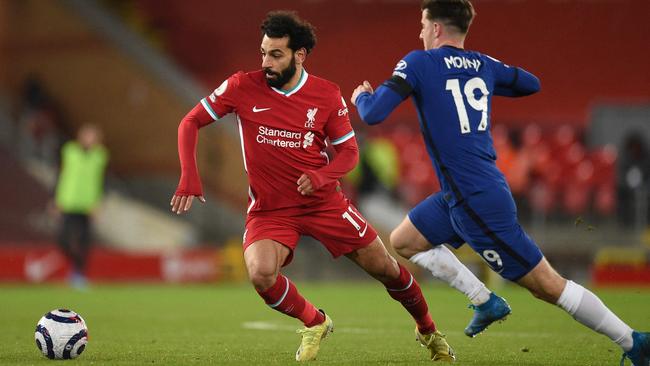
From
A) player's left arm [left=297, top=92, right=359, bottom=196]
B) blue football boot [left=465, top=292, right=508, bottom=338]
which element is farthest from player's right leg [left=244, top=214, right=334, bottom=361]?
blue football boot [left=465, top=292, right=508, bottom=338]

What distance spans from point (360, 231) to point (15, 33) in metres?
15.8

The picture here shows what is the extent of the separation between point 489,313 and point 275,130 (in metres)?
1.74

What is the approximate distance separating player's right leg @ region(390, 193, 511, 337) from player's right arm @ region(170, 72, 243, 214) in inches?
51.5

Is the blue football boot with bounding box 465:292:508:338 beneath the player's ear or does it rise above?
beneath

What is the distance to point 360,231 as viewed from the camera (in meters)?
7.61

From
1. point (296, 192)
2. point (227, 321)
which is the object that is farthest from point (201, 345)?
point (227, 321)

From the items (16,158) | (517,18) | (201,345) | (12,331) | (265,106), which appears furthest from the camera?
(517,18)

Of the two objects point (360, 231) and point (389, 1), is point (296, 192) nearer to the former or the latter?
point (360, 231)

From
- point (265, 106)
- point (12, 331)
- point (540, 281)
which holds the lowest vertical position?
point (12, 331)

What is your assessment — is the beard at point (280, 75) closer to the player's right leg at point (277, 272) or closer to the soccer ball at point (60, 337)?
the player's right leg at point (277, 272)

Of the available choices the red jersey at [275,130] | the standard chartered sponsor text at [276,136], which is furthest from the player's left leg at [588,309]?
the standard chartered sponsor text at [276,136]

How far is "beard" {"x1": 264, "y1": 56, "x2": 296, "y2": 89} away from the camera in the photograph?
752cm

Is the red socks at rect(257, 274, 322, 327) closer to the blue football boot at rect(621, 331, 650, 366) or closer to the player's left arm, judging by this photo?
the player's left arm

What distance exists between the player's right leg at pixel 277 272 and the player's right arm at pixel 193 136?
16.8 inches
